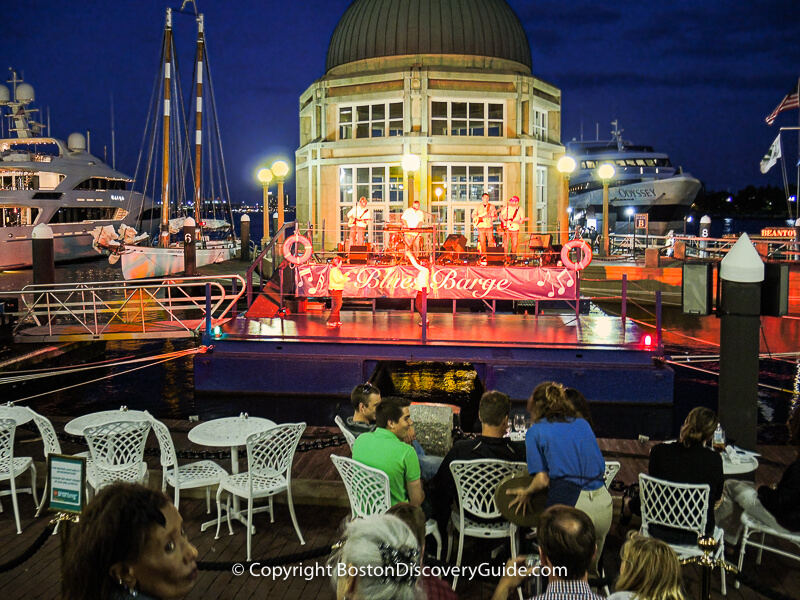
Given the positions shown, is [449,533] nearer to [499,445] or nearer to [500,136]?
[499,445]

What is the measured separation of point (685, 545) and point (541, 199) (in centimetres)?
2106

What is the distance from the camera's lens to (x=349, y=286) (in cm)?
1511

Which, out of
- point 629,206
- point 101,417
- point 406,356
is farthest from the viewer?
point 629,206

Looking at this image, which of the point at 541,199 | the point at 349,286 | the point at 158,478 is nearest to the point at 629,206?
the point at 541,199

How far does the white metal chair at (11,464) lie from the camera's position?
6.69m

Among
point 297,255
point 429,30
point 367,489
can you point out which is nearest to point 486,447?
point 367,489

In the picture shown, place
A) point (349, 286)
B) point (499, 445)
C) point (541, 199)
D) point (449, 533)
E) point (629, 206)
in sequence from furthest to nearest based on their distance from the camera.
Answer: point (629, 206), point (541, 199), point (349, 286), point (449, 533), point (499, 445)

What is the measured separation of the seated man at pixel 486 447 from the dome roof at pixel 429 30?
2196 cm

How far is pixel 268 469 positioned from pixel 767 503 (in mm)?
4366

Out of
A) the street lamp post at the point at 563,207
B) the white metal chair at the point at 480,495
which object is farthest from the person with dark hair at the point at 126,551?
the street lamp post at the point at 563,207

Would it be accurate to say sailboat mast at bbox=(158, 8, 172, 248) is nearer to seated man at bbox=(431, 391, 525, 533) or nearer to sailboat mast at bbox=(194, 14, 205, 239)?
sailboat mast at bbox=(194, 14, 205, 239)

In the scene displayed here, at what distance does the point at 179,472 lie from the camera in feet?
22.6

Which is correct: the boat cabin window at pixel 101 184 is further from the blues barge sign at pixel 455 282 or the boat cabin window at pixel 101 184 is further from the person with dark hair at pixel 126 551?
the person with dark hair at pixel 126 551

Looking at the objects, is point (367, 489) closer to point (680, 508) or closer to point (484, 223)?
point (680, 508)
